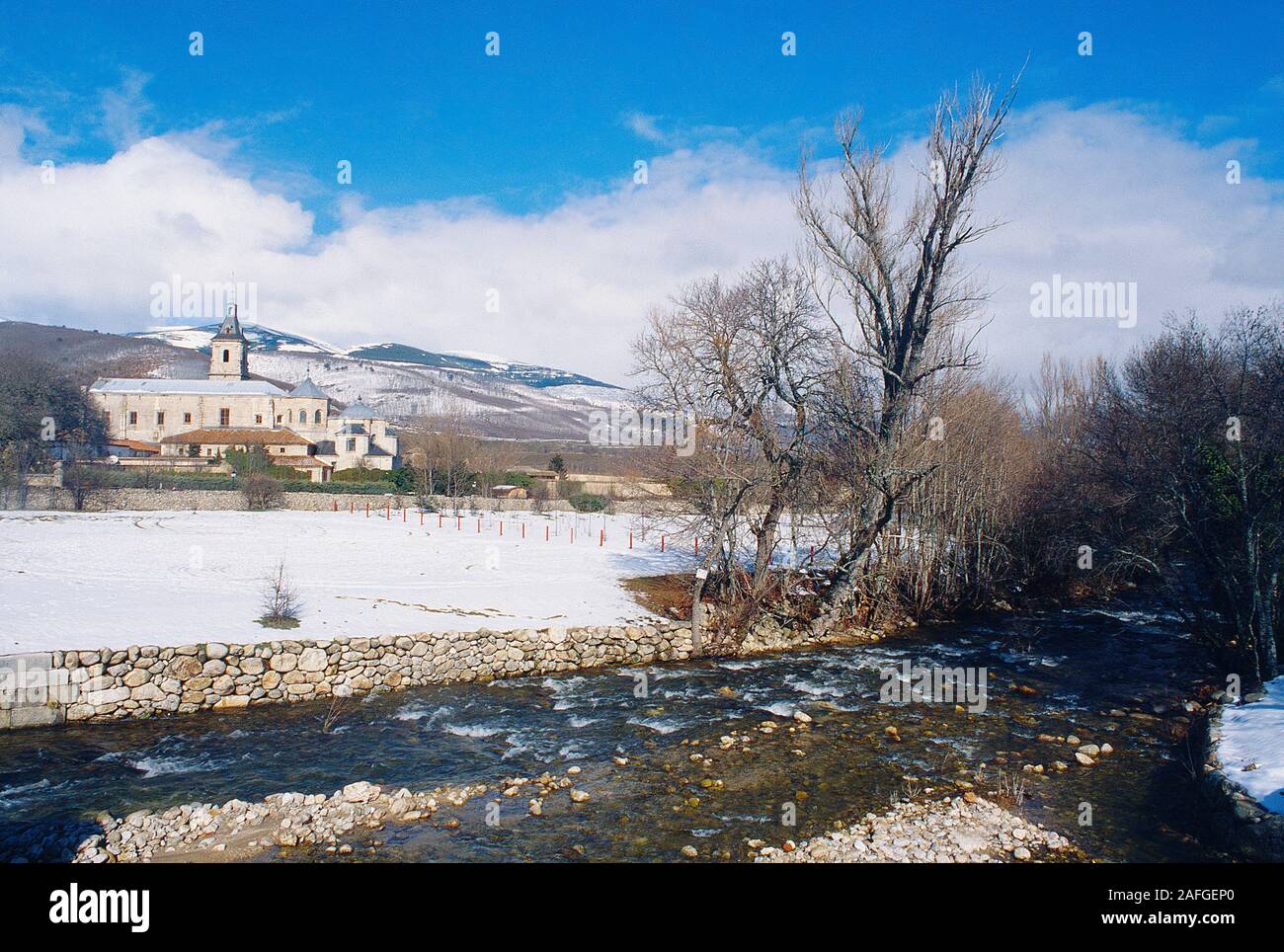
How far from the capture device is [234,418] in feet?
279

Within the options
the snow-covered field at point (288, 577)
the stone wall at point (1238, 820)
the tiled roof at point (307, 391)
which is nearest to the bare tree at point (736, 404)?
the snow-covered field at point (288, 577)

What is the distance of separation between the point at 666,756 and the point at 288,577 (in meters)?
13.5

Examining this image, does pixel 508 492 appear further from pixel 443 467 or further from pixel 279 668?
pixel 279 668

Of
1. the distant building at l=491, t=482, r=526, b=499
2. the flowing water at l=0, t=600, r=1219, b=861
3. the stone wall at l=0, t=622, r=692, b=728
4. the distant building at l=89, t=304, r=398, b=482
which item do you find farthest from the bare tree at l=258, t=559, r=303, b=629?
the distant building at l=89, t=304, r=398, b=482

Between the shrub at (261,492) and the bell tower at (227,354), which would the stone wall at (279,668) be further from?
the bell tower at (227,354)

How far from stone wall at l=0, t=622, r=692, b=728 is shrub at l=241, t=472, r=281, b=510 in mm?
32443

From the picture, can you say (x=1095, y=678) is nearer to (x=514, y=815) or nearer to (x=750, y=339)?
(x=750, y=339)

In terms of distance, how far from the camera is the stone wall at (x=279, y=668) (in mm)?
12000

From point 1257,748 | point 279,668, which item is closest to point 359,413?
point 279,668

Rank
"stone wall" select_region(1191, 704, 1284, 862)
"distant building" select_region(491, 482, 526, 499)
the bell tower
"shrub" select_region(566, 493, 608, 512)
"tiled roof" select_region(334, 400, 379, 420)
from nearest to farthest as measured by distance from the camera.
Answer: "stone wall" select_region(1191, 704, 1284, 862)
"shrub" select_region(566, 493, 608, 512)
"distant building" select_region(491, 482, 526, 499)
"tiled roof" select_region(334, 400, 379, 420)
the bell tower

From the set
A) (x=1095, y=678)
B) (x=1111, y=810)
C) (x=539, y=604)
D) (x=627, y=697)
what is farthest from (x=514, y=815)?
(x=1095, y=678)

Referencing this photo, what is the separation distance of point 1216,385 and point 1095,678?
21.5 ft

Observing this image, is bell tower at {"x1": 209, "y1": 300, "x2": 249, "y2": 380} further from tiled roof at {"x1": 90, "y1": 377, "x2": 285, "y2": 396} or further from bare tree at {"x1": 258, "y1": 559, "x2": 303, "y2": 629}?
bare tree at {"x1": 258, "y1": 559, "x2": 303, "y2": 629}

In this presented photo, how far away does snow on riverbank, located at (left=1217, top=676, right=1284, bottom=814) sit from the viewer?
8148 mm
